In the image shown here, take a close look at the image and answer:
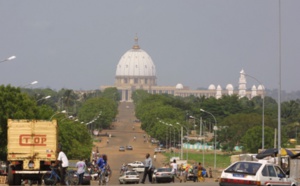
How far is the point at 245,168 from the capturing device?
30766 millimetres

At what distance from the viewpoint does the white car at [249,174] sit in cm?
3036

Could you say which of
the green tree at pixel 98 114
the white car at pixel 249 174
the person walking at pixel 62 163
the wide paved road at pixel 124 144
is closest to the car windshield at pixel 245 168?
the white car at pixel 249 174

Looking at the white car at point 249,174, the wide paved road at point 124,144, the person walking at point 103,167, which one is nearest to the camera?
the white car at point 249,174

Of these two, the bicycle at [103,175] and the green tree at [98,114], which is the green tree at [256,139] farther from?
the green tree at [98,114]

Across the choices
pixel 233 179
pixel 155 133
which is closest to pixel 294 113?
pixel 155 133

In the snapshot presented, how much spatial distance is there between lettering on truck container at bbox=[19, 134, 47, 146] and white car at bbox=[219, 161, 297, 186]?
8651 millimetres

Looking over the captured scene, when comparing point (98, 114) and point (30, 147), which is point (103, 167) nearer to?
point (30, 147)

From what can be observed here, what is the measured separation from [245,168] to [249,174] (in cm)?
36

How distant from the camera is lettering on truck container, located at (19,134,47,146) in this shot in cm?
3625

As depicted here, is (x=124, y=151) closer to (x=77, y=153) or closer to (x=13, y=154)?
(x=77, y=153)

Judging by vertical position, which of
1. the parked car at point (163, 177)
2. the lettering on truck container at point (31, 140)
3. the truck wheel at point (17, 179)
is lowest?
the parked car at point (163, 177)

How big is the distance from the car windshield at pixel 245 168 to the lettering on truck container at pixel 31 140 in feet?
28.7

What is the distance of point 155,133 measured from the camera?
471ft

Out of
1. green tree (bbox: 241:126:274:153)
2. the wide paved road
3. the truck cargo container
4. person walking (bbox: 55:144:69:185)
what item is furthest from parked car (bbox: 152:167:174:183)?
green tree (bbox: 241:126:274:153)
